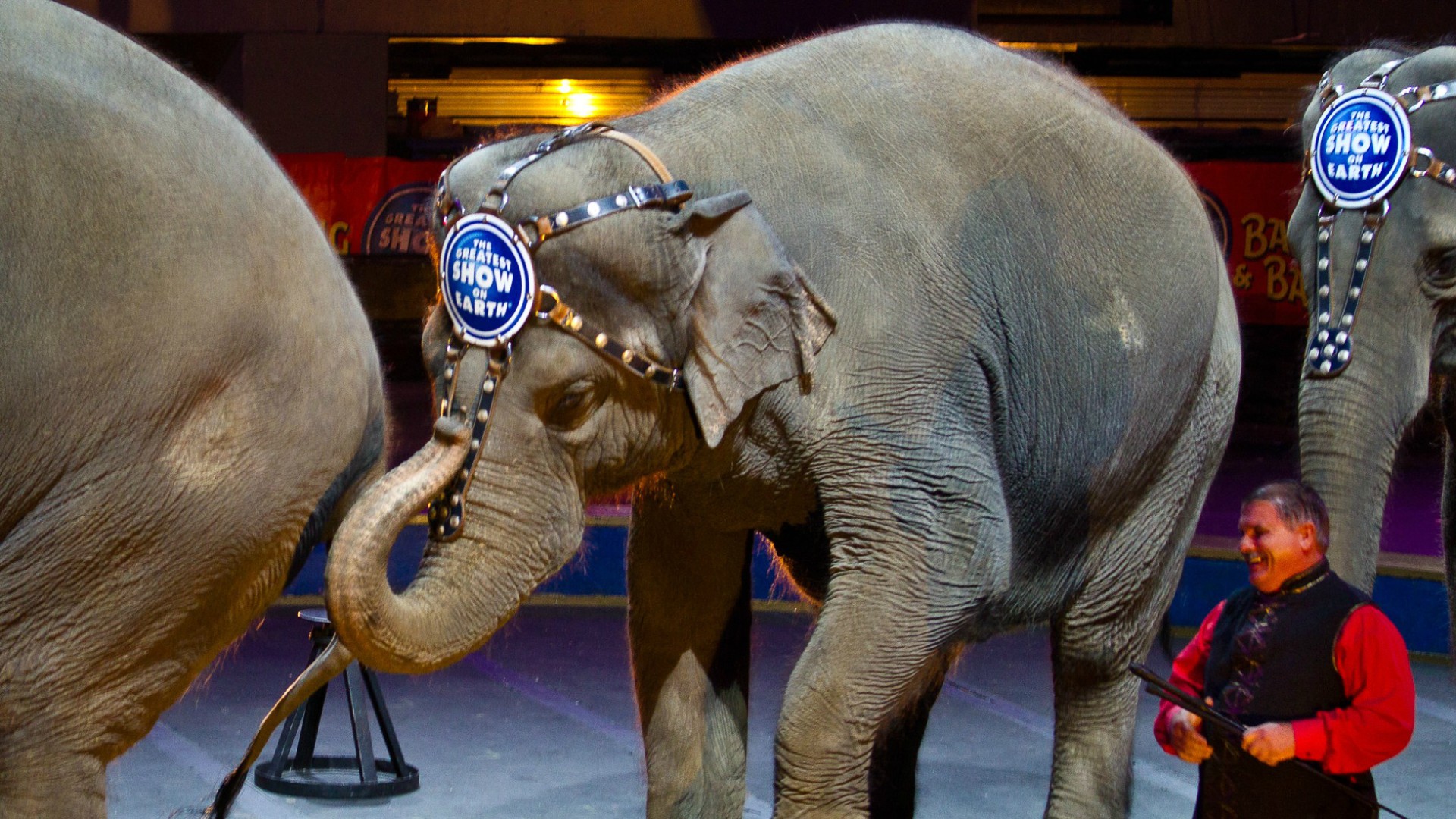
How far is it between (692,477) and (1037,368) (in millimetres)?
433

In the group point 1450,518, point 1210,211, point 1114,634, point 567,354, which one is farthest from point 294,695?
point 1210,211

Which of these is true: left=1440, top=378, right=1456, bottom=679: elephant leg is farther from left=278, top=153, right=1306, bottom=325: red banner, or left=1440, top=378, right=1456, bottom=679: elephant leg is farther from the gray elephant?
left=278, top=153, right=1306, bottom=325: red banner

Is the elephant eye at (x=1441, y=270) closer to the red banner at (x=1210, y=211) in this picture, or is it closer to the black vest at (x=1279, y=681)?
the black vest at (x=1279, y=681)

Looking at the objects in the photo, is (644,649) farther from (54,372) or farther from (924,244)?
(54,372)

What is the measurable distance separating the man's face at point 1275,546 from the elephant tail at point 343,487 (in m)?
0.97

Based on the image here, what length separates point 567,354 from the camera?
1885 mm

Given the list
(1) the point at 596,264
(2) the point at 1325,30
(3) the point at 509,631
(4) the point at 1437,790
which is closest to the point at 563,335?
(1) the point at 596,264

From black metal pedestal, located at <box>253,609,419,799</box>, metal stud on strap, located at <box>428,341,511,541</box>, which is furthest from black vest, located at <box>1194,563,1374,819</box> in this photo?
black metal pedestal, located at <box>253,609,419,799</box>

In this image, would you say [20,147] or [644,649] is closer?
[20,147]

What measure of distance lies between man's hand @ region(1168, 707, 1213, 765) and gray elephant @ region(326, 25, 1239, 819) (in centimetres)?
24

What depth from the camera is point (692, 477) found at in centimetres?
210

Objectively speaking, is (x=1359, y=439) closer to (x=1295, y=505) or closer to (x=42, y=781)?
(x=1295, y=505)

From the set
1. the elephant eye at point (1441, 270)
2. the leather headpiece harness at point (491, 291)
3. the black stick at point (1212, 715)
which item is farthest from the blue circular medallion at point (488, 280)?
the elephant eye at point (1441, 270)

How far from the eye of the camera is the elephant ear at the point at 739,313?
194 centimetres
